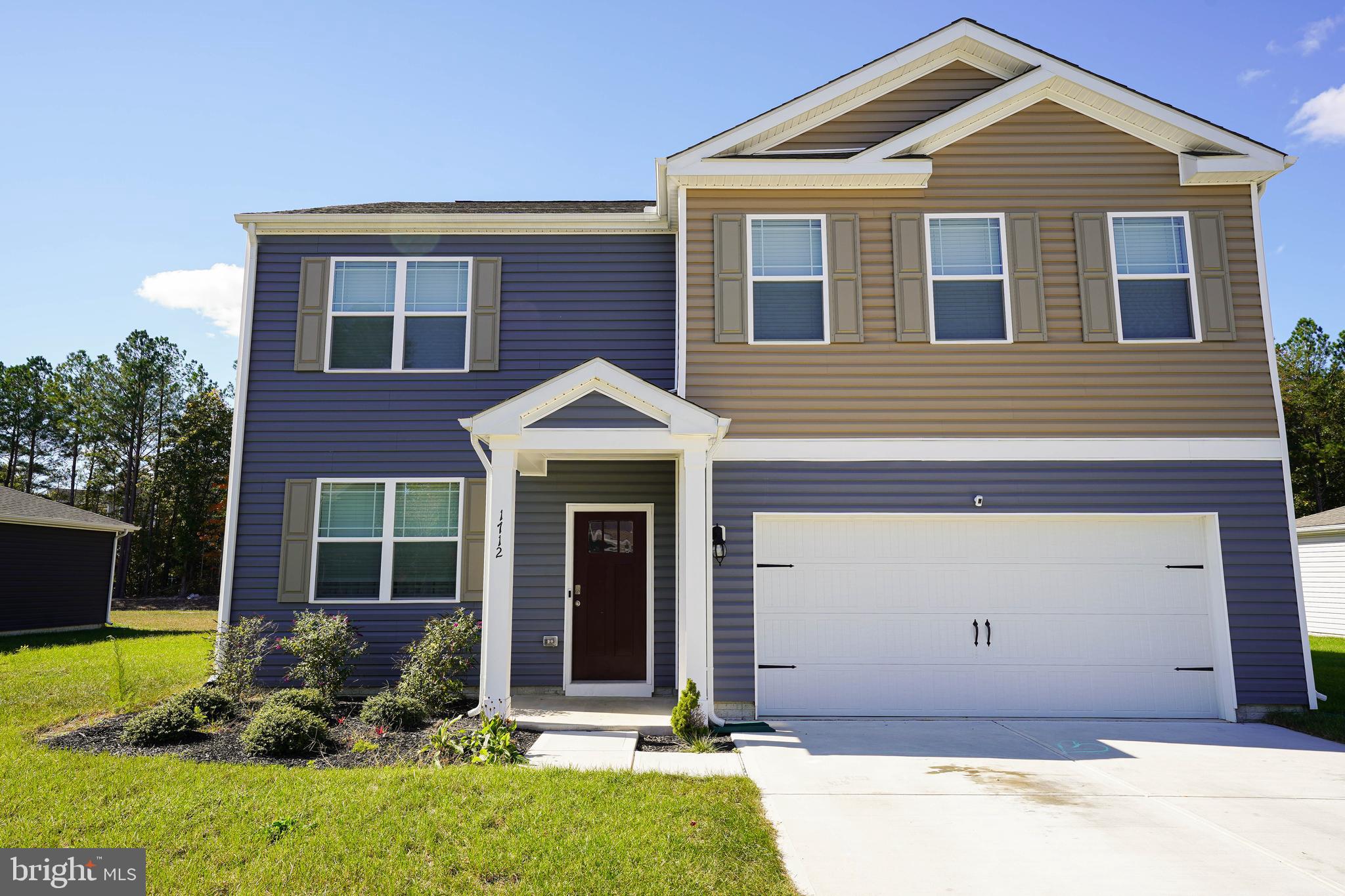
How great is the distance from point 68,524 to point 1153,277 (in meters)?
20.8

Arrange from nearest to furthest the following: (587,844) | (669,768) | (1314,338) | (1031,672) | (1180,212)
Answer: (587,844), (669,768), (1031,672), (1180,212), (1314,338)

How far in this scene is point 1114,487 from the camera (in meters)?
7.98

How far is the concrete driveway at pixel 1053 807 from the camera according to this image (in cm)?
389

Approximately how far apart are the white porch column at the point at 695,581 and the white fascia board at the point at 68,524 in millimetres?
15534

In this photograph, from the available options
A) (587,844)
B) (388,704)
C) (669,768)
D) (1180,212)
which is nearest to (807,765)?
(669,768)

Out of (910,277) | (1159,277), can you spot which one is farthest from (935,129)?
(1159,277)

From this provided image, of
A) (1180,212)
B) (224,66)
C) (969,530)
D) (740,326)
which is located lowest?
(969,530)

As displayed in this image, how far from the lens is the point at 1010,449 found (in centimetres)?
803

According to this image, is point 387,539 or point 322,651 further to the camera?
point 387,539

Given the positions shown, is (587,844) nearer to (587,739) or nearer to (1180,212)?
(587,739)

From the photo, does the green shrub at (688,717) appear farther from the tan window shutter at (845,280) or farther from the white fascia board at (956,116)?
the white fascia board at (956,116)

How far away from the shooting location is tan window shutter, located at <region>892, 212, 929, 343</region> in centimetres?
820

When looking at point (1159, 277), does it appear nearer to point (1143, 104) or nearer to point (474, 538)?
point (1143, 104)

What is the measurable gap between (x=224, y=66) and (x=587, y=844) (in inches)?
354
